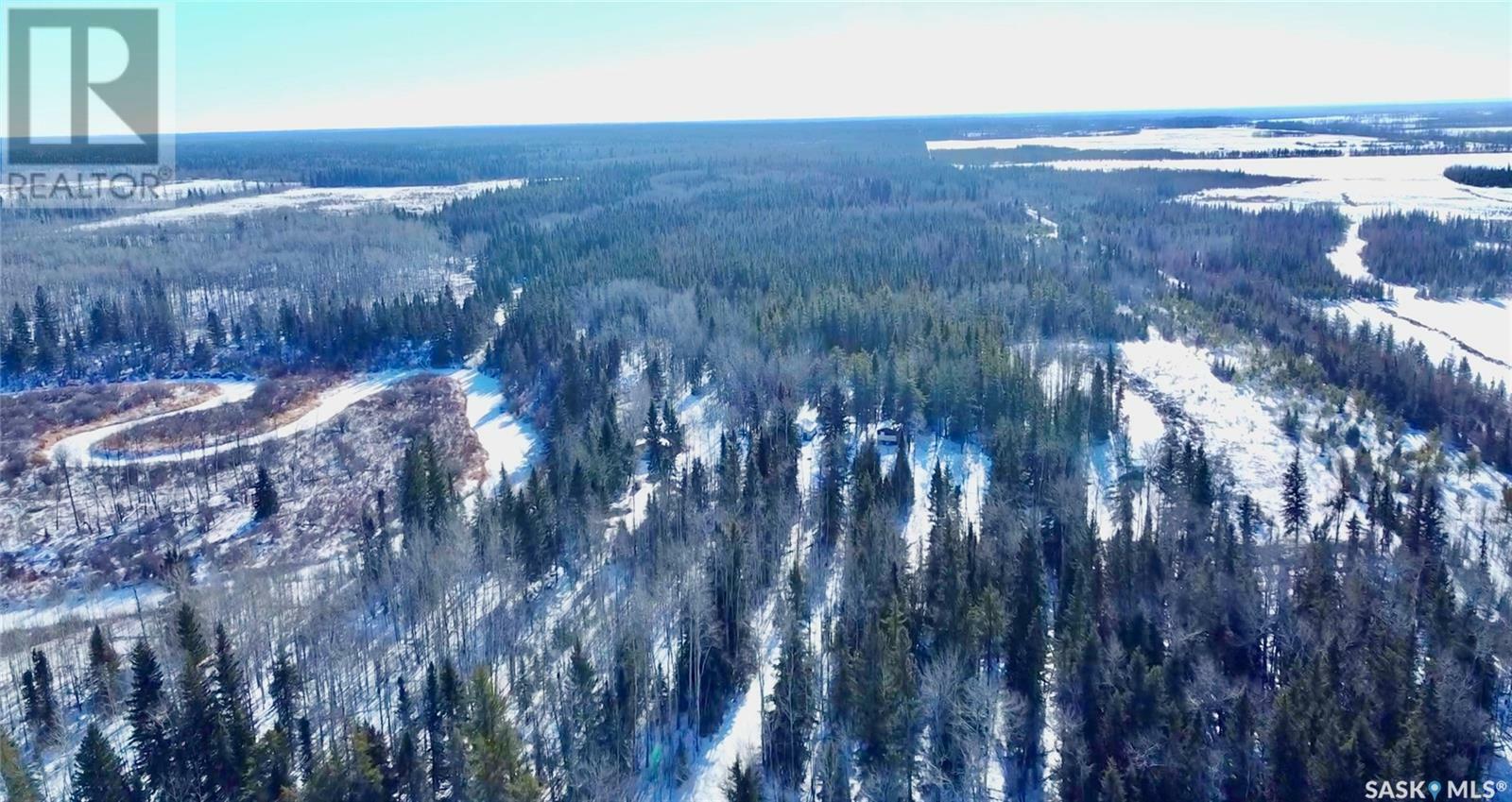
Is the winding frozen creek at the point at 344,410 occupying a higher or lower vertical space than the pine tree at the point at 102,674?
higher

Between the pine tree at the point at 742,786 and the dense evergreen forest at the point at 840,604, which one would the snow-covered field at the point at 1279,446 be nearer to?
the dense evergreen forest at the point at 840,604

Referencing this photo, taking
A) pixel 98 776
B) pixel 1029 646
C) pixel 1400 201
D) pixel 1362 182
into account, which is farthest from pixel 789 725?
pixel 1362 182

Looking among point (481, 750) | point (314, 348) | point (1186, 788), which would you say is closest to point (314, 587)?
point (481, 750)

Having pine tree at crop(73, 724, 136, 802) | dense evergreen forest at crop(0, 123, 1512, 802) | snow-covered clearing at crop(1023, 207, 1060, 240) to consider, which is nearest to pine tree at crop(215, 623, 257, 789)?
dense evergreen forest at crop(0, 123, 1512, 802)

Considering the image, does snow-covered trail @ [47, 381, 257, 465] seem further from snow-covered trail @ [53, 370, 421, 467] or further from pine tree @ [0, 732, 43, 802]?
pine tree @ [0, 732, 43, 802]

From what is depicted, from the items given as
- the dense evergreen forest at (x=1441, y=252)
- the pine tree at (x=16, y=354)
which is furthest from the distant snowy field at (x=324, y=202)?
the dense evergreen forest at (x=1441, y=252)

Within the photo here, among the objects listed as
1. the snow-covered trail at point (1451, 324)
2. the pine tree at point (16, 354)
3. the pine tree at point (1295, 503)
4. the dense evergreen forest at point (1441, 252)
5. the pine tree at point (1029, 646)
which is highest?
the dense evergreen forest at point (1441, 252)

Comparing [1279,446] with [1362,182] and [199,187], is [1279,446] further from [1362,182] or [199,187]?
[199,187]

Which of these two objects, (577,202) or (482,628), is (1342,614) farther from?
(577,202)
